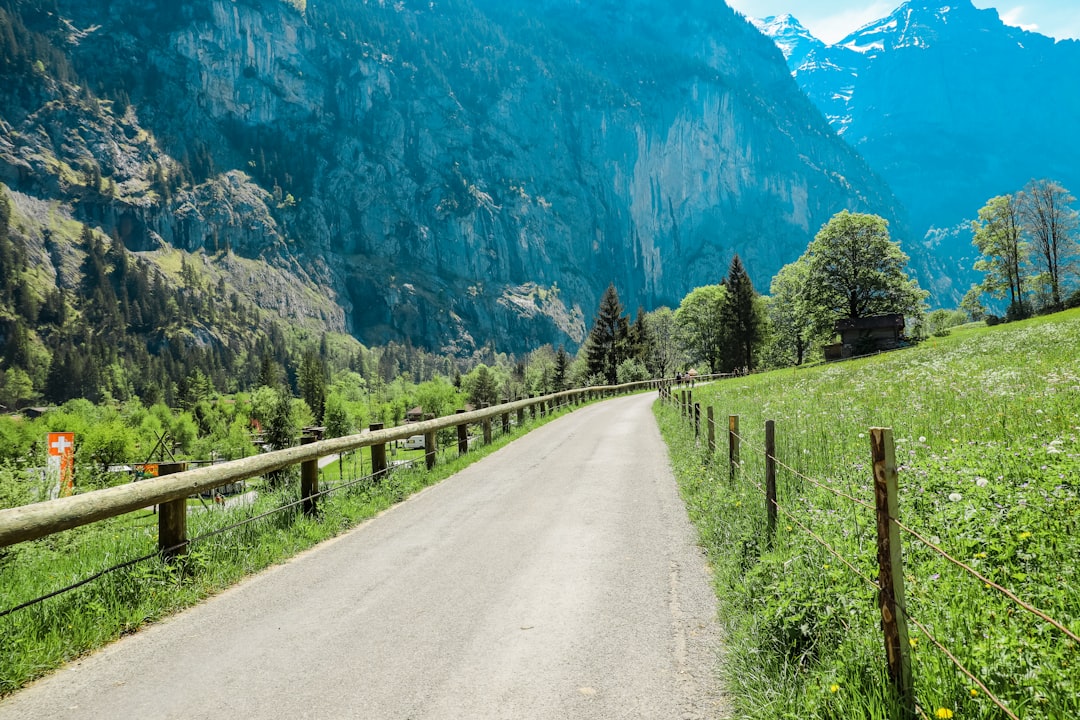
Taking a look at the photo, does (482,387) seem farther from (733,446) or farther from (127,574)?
(127,574)

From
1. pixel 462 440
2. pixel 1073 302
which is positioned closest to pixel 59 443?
pixel 462 440

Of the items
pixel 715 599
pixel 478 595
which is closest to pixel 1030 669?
pixel 715 599

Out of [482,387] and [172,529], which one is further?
[482,387]

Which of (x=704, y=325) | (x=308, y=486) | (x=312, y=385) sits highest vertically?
(x=704, y=325)

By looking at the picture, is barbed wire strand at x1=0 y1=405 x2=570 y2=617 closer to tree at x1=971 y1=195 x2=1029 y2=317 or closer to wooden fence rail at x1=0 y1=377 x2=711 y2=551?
wooden fence rail at x1=0 y1=377 x2=711 y2=551

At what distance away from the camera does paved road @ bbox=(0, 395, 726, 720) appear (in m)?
3.49

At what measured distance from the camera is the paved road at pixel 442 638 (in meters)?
3.49

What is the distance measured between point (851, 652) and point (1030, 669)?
90cm

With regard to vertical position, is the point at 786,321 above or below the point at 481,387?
above

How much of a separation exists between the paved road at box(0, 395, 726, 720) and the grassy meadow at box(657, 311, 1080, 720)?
45 cm

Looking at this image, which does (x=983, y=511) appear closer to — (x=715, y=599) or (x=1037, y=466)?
(x=1037, y=466)

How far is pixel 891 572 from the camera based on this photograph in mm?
2928

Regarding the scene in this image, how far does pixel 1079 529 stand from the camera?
3.99 m

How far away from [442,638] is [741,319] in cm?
6896
